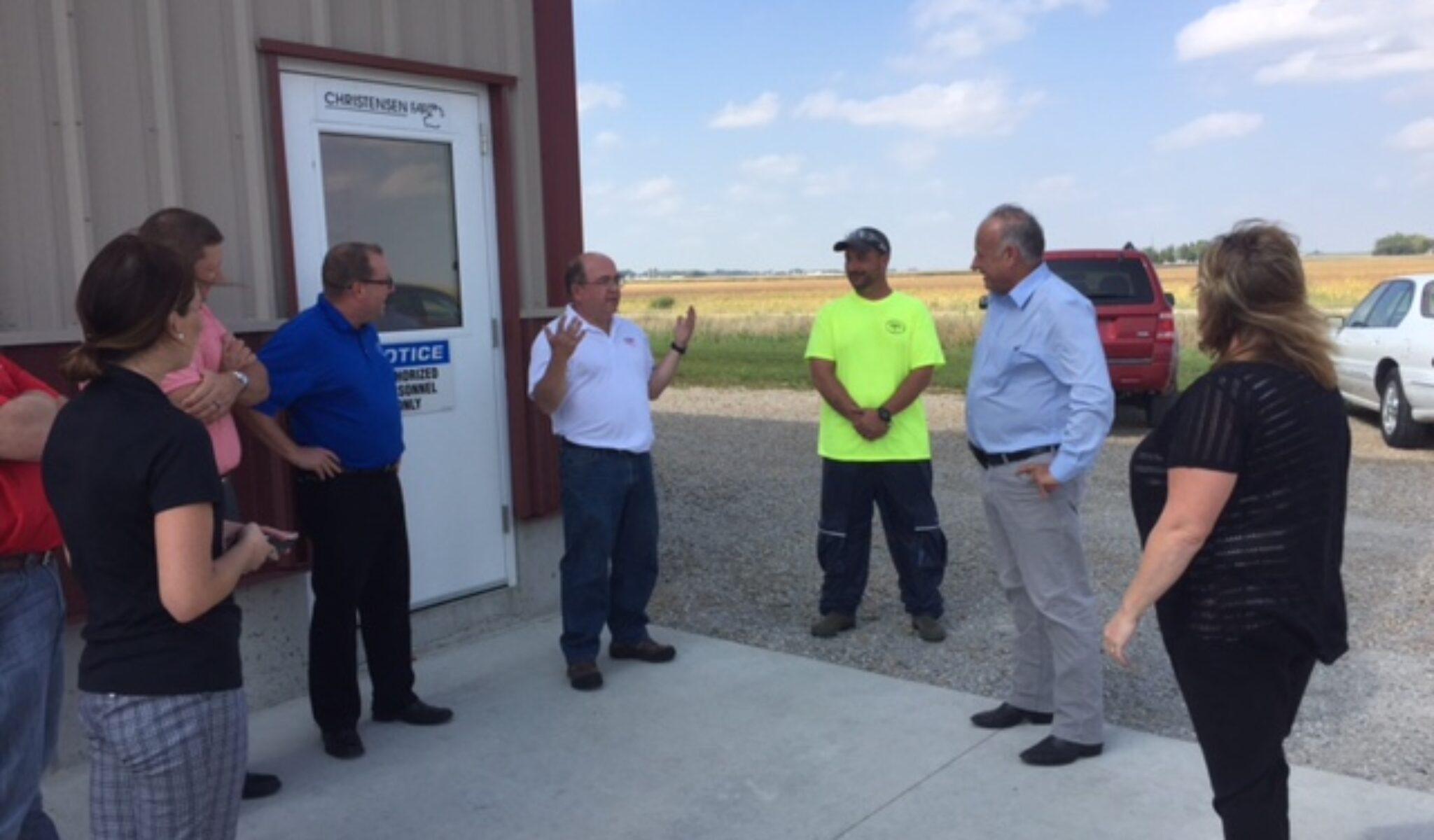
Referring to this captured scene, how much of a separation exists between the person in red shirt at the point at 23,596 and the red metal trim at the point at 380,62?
2.29 meters

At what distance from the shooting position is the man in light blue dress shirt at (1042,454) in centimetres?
430

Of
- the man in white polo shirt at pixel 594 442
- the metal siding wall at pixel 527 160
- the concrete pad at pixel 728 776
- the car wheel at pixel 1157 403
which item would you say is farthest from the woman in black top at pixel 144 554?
the car wheel at pixel 1157 403

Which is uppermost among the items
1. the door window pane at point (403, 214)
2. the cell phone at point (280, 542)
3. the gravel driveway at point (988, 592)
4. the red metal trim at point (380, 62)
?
the red metal trim at point (380, 62)

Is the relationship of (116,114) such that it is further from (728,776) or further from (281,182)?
(728,776)

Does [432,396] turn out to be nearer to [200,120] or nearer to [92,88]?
[200,120]

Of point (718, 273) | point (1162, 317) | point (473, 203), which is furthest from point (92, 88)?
point (718, 273)

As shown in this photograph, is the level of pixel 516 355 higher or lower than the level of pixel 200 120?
lower

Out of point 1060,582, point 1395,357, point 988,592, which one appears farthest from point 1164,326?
point 1060,582

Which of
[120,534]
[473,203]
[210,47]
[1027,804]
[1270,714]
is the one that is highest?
[210,47]

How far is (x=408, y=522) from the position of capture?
545 cm

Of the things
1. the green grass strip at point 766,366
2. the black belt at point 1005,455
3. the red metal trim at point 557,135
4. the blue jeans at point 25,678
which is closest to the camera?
the blue jeans at point 25,678

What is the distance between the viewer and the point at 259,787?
163 inches

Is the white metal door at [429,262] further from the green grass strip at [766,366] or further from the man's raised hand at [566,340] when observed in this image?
the green grass strip at [766,366]

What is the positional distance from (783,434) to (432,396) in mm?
8733
